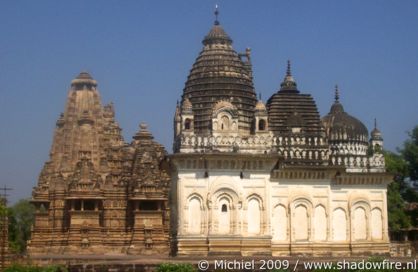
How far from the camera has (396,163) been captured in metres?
54.2

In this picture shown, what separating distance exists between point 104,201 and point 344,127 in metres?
19.7

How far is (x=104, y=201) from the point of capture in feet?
178

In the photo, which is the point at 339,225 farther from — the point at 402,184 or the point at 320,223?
the point at 402,184

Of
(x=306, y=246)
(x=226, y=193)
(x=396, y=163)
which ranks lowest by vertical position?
(x=306, y=246)

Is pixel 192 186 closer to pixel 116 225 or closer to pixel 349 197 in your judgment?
pixel 349 197

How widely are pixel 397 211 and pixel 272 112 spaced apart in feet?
47.7

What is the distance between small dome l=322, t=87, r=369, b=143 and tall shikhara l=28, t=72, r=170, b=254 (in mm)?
15015

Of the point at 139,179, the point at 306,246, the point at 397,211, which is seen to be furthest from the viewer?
the point at 139,179

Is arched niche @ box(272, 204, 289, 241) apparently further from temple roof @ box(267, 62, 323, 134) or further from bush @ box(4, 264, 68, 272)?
bush @ box(4, 264, 68, 272)

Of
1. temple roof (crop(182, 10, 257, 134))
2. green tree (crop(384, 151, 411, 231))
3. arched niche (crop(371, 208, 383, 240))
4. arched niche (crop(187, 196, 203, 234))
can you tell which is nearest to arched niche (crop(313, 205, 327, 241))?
arched niche (crop(371, 208, 383, 240))

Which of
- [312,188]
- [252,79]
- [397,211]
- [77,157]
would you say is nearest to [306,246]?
[312,188]

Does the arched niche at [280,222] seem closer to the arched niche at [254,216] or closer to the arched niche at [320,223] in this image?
Answer: the arched niche at [320,223]

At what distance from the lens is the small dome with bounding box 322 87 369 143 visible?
41.4 m

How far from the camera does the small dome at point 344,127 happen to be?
136 ft
